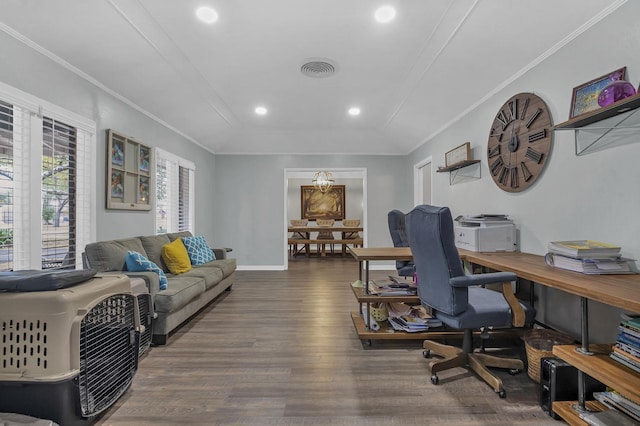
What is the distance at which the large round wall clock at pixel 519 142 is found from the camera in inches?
101

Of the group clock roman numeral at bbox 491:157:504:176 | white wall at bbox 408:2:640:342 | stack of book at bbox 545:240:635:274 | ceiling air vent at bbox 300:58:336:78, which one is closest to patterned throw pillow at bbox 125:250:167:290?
ceiling air vent at bbox 300:58:336:78

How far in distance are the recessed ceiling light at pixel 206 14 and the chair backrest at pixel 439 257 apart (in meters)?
2.22

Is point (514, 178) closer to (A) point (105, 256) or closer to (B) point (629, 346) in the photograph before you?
(B) point (629, 346)

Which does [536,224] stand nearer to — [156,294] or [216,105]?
[156,294]

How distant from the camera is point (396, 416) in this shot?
1.70 m

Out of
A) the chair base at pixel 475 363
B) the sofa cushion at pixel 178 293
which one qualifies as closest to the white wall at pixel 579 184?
the chair base at pixel 475 363

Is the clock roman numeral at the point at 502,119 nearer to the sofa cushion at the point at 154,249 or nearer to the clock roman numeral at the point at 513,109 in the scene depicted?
the clock roman numeral at the point at 513,109

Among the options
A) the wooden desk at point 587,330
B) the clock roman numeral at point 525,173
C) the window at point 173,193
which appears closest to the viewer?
the wooden desk at point 587,330

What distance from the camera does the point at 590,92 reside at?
2.10 m

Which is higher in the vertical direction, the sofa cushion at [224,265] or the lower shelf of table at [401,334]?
the sofa cushion at [224,265]

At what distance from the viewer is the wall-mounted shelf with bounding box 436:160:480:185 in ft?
11.9

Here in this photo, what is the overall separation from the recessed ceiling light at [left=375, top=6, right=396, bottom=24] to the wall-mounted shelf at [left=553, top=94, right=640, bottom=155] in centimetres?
149

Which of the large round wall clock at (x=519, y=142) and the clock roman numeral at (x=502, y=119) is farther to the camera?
the clock roman numeral at (x=502, y=119)

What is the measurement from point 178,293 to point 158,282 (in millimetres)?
197
